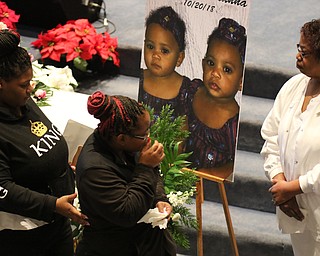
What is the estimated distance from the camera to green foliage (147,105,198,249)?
10.6ft

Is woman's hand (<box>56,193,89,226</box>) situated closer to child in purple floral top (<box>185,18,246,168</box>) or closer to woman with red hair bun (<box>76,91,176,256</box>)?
woman with red hair bun (<box>76,91,176,256</box>)

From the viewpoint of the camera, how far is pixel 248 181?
166 inches

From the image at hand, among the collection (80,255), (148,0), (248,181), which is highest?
(148,0)

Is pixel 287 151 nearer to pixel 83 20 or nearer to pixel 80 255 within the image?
pixel 80 255

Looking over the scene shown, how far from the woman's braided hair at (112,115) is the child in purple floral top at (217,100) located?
3.10ft

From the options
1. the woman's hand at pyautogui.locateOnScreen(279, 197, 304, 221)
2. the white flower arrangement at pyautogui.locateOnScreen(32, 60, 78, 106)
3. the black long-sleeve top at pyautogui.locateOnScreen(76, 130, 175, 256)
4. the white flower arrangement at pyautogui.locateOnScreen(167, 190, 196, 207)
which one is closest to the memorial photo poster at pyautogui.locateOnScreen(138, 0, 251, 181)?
the white flower arrangement at pyautogui.locateOnScreen(167, 190, 196, 207)

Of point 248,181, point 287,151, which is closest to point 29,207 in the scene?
point 287,151

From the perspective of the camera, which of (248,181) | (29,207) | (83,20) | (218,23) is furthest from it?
(83,20)

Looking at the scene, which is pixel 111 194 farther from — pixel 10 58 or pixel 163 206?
pixel 10 58

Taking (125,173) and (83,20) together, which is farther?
(83,20)

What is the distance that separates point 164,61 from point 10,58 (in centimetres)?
104

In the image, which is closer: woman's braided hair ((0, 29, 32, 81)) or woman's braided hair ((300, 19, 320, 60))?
woman's braided hair ((0, 29, 32, 81))

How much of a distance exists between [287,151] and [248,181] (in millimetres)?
1162

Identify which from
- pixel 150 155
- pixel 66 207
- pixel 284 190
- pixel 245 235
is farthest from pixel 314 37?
pixel 245 235
